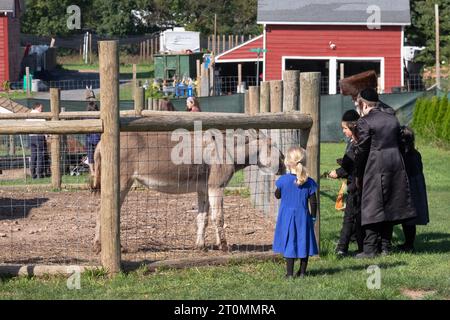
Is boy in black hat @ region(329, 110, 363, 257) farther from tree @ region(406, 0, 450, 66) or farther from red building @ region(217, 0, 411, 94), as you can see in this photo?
tree @ region(406, 0, 450, 66)

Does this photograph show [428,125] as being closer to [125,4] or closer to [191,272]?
[191,272]

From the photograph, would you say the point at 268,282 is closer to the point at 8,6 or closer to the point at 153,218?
the point at 153,218

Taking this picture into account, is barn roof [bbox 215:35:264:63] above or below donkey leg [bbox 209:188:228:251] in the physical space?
above

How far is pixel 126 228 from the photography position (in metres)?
12.6

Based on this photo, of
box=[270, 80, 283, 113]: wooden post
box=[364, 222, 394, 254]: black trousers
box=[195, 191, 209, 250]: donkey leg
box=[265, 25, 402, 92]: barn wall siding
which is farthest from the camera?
box=[265, 25, 402, 92]: barn wall siding

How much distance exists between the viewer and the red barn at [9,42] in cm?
4778

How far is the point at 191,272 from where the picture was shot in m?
9.66

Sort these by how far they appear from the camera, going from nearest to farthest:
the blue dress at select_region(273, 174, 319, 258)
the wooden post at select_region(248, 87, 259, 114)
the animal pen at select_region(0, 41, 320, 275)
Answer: the blue dress at select_region(273, 174, 319, 258) < the animal pen at select_region(0, 41, 320, 275) < the wooden post at select_region(248, 87, 259, 114)

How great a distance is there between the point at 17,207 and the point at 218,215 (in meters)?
4.64

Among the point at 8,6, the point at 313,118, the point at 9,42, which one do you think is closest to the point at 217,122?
the point at 313,118

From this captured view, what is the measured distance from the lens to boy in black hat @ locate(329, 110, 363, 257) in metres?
10.8

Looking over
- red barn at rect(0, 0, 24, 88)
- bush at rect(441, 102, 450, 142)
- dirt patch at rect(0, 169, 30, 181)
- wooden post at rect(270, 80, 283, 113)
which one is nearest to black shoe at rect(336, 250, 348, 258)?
wooden post at rect(270, 80, 283, 113)

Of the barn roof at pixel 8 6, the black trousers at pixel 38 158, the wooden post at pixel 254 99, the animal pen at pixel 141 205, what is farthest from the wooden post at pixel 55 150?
the barn roof at pixel 8 6

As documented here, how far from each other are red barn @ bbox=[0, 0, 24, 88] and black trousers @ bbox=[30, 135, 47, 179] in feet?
92.7
